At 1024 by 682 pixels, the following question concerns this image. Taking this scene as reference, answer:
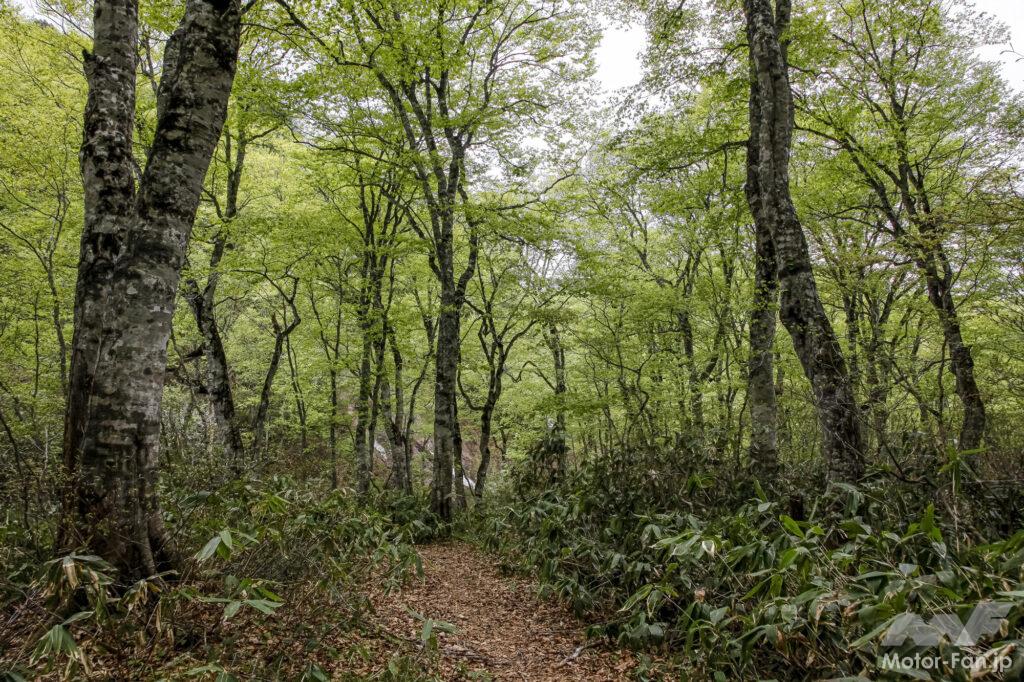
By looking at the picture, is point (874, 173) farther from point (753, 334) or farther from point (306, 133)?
point (306, 133)

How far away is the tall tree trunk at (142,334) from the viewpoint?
10.7 feet

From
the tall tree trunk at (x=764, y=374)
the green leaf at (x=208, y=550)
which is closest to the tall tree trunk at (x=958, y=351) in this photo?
the tall tree trunk at (x=764, y=374)

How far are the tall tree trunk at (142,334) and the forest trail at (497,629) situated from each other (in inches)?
84.8

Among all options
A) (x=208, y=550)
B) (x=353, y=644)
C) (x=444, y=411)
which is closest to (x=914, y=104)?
(x=444, y=411)

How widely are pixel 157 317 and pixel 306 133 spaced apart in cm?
916

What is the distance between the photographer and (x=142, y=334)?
3.46 m

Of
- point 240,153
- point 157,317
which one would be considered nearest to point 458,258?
point 240,153

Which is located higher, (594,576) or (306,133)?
(306,133)

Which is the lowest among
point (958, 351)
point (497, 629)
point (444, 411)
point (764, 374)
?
point (497, 629)

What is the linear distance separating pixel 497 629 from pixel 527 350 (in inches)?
495

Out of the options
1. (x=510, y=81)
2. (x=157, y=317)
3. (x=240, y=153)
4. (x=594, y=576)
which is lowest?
(x=594, y=576)

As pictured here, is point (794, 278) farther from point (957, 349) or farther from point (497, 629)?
point (957, 349)

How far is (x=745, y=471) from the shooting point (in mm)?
6562

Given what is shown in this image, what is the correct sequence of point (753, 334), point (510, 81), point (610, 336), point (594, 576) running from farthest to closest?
point (610, 336)
point (510, 81)
point (753, 334)
point (594, 576)
